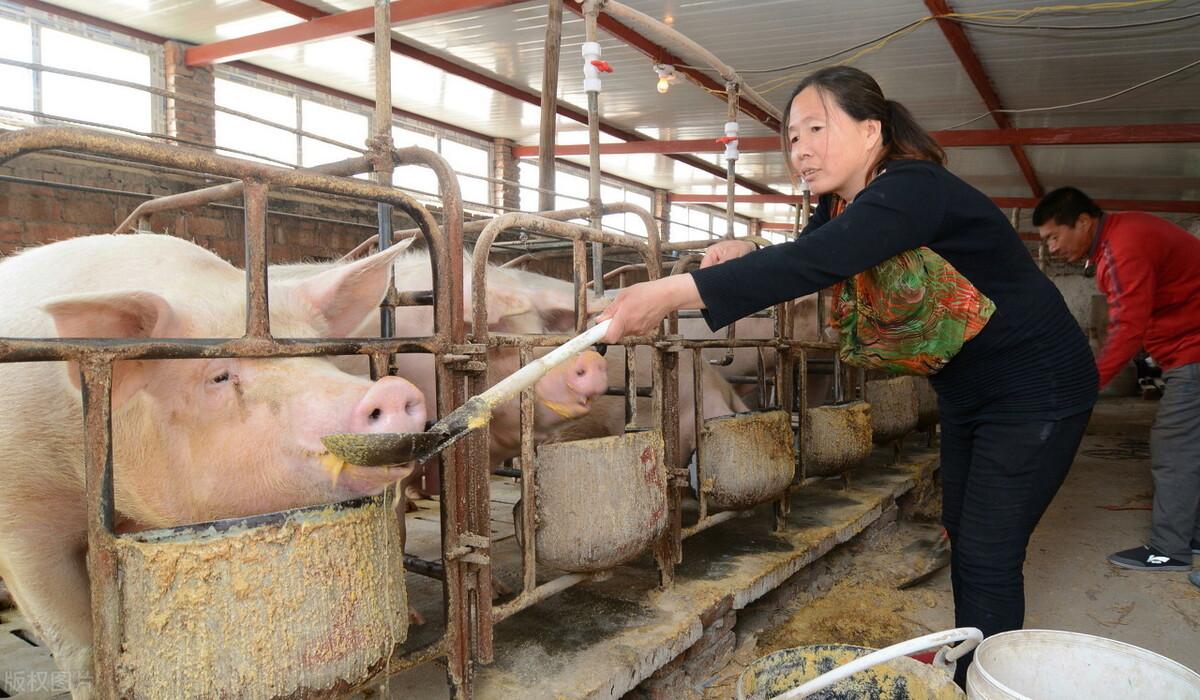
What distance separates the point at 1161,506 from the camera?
4.23 metres

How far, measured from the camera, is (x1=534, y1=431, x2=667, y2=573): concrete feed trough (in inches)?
95.5

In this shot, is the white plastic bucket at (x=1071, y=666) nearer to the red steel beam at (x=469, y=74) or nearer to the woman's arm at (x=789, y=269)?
the woman's arm at (x=789, y=269)

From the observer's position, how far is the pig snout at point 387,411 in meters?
1.59

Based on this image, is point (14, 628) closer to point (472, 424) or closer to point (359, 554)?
point (359, 554)

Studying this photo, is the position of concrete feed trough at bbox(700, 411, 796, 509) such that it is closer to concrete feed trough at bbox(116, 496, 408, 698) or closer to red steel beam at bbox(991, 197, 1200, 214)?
concrete feed trough at bbox(116, 496, 408, 698)

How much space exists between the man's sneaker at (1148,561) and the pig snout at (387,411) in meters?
4.37

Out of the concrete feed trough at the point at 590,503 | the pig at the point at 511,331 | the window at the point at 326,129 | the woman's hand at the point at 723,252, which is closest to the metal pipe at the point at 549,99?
the pig at the point at 511,331

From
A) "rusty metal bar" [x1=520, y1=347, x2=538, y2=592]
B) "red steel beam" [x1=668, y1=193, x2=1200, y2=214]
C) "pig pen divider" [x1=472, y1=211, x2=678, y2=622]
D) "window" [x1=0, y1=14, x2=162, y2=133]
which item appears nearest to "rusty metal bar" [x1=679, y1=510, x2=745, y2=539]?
"pig pen divider" [x1=472, y1=211, x2=678, y2=622]

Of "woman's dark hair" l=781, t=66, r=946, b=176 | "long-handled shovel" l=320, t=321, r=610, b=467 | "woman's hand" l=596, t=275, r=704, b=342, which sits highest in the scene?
"woman's dark hair" l=781, t=66, r=946, b=176

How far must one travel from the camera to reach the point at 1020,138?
460 inches

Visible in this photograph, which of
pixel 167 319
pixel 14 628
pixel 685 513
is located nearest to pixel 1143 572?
pixel 685 513

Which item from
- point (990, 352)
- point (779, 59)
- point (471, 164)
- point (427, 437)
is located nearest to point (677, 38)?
point (990, 352)

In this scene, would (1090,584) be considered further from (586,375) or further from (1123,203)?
(1123,203)

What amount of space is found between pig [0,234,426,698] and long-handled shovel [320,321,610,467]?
0.45 ft
